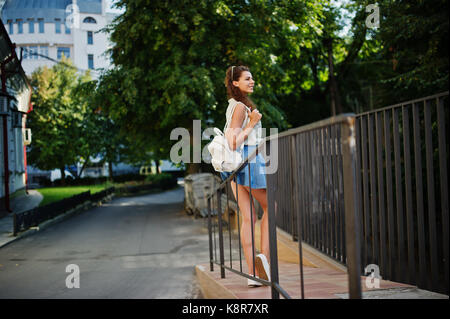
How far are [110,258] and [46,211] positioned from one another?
12.8ft

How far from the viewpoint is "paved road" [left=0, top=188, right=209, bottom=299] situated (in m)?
4.54

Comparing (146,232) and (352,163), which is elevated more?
(352,163)

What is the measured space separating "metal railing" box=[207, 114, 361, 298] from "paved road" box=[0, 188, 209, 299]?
5.59 ft

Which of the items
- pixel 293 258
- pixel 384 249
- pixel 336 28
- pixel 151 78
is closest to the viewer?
pixel 384 249

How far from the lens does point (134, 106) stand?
1378cm

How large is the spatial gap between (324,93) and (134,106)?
415 inches

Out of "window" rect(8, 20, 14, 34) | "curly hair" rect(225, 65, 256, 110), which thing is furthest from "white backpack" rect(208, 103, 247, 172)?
"window" rect(8, 20, 14, 34)

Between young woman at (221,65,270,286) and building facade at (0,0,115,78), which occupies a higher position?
building facade at (0,0,115,78)

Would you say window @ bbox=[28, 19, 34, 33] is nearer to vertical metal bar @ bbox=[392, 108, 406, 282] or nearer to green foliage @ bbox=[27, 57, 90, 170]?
vertical metal bar @ bbox=[392, 108, 406, 282]

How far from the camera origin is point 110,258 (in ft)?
27.2

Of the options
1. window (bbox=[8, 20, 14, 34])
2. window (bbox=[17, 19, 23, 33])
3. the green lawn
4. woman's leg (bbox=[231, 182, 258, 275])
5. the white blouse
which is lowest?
the green lawn

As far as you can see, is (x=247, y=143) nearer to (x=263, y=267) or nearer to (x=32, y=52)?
(x=263, y=267)

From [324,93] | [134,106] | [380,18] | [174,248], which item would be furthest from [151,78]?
[324,93]
